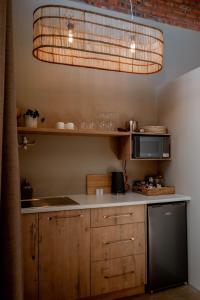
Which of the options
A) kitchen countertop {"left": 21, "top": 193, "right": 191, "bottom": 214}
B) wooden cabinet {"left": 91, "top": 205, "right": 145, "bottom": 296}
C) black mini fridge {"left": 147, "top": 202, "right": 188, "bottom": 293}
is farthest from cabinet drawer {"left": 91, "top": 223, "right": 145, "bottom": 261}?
kitchen countertop {"left": 21, "top": 193, "right": 191, "bottom": 214}

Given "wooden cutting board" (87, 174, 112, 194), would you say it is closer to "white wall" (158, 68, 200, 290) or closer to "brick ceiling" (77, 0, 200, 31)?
"white wall" (158, 68, 200, 290)

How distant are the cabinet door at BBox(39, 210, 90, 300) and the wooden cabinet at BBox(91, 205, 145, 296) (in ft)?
0.29

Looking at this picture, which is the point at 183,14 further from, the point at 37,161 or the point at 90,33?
the point at 37,161

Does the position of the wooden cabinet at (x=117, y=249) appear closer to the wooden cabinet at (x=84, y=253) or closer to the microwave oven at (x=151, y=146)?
the wooden cabinet at (x=84, y=253)

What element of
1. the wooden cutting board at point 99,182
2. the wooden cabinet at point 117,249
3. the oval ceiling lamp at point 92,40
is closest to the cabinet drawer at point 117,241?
the wooden cabinet at point 117,249

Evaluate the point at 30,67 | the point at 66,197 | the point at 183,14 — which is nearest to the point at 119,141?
the point at 66,197

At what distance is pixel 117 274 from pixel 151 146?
146cm

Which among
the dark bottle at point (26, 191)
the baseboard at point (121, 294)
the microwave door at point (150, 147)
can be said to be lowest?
the baseboard at point (121, 294)

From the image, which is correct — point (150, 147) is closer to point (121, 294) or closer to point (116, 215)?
point (116, 215)

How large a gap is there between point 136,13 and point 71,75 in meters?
1.38

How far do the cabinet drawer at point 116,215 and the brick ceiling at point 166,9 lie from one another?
2594 mm

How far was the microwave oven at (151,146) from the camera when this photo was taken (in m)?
2.85

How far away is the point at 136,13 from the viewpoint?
336cm

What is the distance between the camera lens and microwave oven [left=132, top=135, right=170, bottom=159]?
285cm
